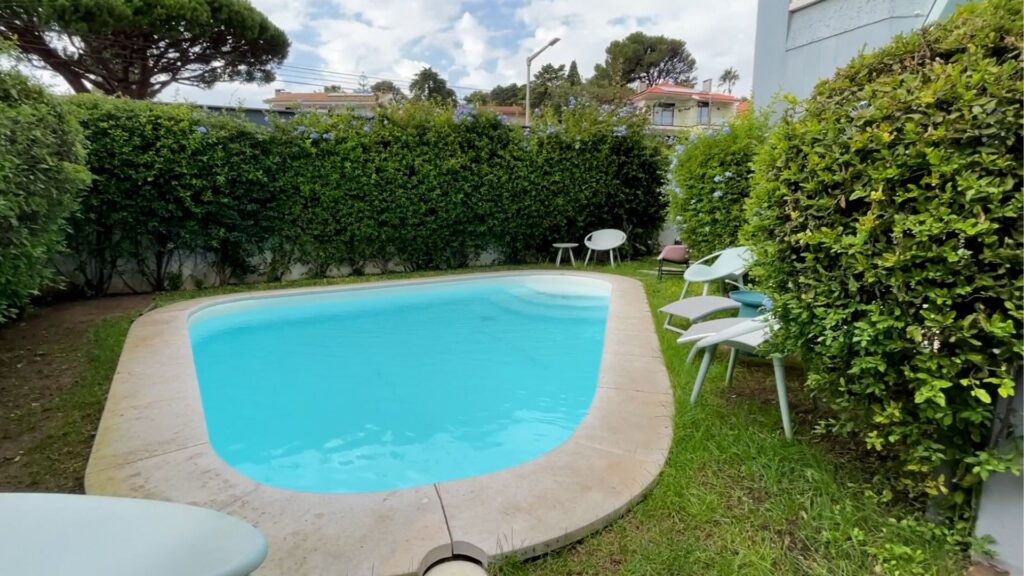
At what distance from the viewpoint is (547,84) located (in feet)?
137

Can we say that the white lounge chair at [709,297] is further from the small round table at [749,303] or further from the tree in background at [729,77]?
the tree in background at [729,77]

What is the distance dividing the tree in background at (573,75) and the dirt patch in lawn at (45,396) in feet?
134

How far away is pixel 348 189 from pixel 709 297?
697cm

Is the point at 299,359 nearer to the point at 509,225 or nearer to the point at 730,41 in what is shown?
the point at 509,225

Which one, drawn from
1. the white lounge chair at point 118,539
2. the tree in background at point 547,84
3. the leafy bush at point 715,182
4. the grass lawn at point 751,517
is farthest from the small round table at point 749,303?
the tree in background at point 547,84

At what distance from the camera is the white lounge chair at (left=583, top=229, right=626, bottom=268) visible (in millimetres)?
10805

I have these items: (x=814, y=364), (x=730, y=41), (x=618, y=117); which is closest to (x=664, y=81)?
(x=730, y=41)

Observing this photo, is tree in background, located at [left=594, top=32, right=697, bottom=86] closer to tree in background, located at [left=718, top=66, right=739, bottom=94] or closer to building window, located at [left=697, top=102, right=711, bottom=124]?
building window, located at [left=697, top=102, right=711, bottom=124]

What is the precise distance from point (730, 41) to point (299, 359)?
23.9 metres

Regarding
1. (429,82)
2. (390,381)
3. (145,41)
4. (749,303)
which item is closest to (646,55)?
(429,82)

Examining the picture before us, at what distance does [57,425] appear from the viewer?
11.2 ft

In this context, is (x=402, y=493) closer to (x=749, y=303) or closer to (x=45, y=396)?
(x=45, y=396)

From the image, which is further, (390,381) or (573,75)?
(573,75)

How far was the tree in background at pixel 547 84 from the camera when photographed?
38775 mm
